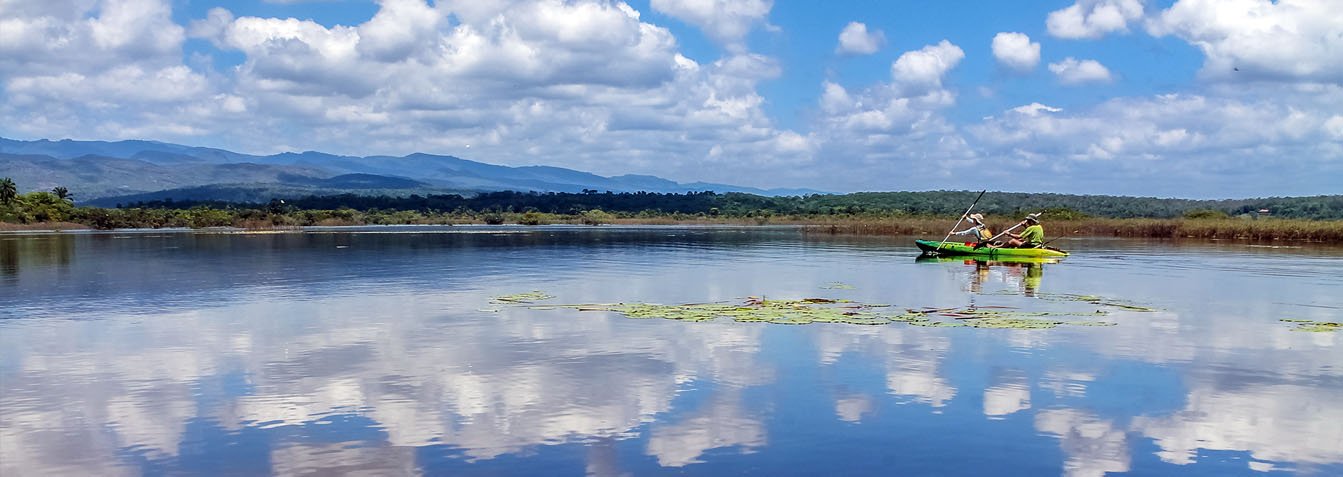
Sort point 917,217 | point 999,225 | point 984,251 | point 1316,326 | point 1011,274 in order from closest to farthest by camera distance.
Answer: point 1316,326
point 1011,274
point 984,251
point 999,225
point 917,217

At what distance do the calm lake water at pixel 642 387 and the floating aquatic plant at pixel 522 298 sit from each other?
585mm

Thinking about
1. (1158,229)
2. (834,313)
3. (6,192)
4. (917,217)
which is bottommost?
(834,313)

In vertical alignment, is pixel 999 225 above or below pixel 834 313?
above

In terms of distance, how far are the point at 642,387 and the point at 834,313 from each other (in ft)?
32.1

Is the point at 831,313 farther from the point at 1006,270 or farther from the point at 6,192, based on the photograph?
the point at 6,192

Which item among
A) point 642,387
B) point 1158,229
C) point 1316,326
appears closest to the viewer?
point 642,387

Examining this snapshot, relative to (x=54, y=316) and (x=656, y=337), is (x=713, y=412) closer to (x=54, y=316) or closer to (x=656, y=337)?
(x=656, y=337)

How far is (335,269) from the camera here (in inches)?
1561

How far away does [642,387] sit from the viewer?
1489 centimetres

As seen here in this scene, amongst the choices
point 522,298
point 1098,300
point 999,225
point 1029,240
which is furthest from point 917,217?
point 522,298

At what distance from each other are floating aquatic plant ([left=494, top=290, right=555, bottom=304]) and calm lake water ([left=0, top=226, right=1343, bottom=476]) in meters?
0.58

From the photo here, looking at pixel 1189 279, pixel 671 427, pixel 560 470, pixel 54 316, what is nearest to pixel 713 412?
pixel 671 427

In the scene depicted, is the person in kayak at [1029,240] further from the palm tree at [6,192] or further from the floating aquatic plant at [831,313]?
the palm tree at [6,192]

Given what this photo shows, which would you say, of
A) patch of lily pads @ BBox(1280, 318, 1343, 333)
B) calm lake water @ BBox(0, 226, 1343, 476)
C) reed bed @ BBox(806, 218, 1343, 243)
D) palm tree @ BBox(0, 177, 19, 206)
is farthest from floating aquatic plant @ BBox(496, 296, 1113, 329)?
palm tree @ BBox(0, 177, 19, 206)
